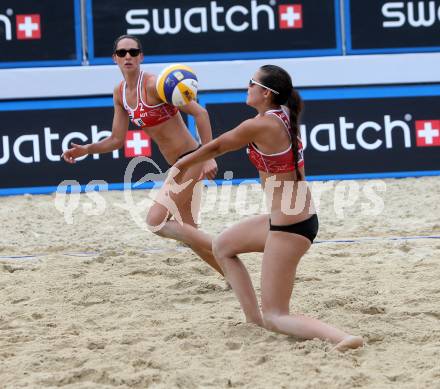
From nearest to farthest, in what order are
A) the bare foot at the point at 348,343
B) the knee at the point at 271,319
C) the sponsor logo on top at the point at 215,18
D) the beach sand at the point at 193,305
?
the beach sand at the point at 193,305
the bare foot at the point at 348,343
the knee at the point at 271,319
the sponsor logo on top at the point at 215,18

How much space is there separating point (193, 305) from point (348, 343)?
4.16ft

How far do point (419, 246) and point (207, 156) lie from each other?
2.75m

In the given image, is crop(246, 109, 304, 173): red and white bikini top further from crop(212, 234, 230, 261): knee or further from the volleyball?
the volleyball

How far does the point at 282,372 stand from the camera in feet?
11.0

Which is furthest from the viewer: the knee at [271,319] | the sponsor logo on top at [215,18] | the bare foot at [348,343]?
the sponsor logo on top at [215,18]

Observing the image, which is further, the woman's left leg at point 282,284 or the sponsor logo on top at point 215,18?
the sponsor logo on top at point 215,18

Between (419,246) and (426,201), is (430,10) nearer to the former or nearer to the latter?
(426,201)

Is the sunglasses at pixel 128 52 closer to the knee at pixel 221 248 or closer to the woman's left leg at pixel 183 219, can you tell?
the woman's left leg at pixel 183 219

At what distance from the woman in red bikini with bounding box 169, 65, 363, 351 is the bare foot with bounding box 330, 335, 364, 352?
9 centimetres

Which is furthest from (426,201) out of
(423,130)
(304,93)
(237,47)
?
(237,47)

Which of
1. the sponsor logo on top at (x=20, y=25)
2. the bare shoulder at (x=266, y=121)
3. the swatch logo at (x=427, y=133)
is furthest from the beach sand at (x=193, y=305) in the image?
the sponsor logo on top at (x=20, y=25)

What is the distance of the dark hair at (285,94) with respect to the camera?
12.3 feet

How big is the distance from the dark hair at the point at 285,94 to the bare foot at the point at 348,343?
801 mm

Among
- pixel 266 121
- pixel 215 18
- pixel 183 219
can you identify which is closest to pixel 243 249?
pixel 266 121
